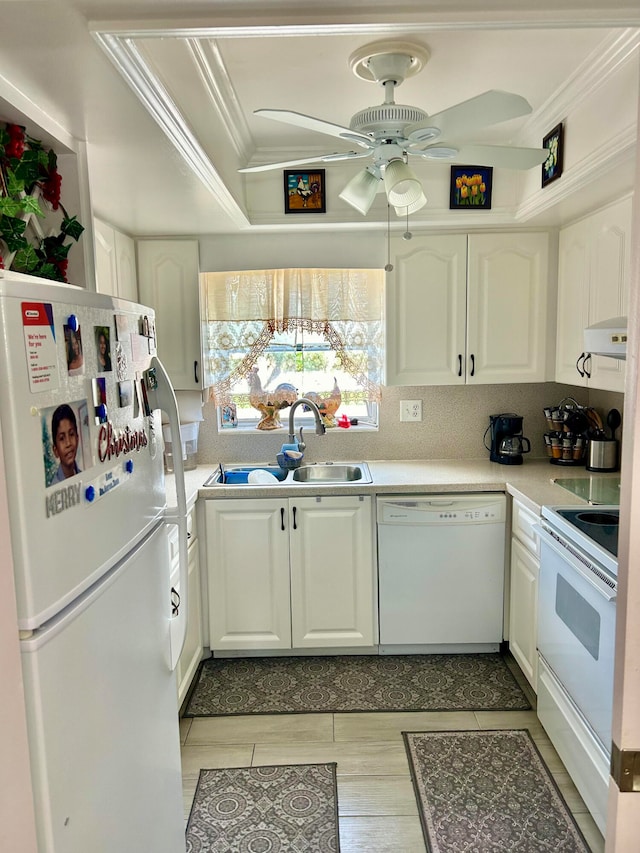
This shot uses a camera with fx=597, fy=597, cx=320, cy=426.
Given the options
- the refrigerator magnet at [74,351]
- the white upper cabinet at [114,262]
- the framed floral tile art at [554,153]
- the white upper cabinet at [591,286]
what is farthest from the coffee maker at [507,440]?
the refrigerator magnet at [74,351]

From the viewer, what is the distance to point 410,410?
3414 millimetres

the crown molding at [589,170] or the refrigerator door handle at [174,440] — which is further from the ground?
the crown molding at [589,170]

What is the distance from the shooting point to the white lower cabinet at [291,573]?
9.57 feet

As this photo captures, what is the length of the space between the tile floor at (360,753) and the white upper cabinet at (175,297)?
173 cm

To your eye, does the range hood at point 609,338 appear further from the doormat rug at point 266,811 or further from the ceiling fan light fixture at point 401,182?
the doormat rug at point 266,811

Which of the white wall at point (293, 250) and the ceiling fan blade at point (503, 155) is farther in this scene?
the white wall at point (293, 250)

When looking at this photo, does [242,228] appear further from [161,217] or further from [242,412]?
[242,412]

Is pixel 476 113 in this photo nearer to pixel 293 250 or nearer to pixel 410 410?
pixel 293 250

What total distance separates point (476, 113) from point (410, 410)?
200cm

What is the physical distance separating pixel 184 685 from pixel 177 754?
103cm

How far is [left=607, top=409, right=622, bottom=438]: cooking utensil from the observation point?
296 cm

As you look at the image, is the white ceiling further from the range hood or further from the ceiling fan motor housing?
the range hood

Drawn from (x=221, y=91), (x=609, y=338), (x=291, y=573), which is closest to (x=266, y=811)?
(x=291, y=573)

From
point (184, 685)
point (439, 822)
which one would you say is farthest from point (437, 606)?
point (184, 685)
